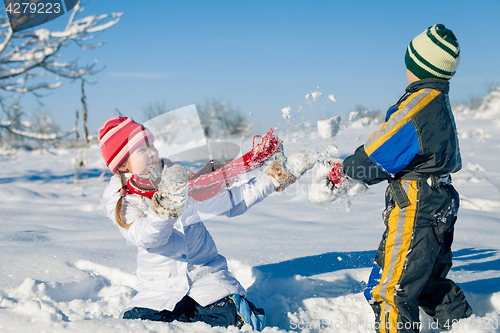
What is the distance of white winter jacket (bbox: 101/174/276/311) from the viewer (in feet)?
5.11

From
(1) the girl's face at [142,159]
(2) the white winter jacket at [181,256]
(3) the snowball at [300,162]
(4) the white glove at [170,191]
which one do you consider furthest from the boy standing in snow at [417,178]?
(1) the girl's face at [142,159]

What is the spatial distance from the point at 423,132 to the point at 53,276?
2162 mm

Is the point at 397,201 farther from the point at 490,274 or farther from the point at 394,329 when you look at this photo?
the point at 490,274

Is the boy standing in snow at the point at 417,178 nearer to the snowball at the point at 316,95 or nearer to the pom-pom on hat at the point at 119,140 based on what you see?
the snowball at the point at 316,95

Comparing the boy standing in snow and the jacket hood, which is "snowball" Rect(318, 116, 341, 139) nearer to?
the boy standing in snow

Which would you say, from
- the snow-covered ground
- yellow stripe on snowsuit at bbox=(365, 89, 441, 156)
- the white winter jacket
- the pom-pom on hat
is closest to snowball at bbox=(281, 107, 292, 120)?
the snow-covered ground

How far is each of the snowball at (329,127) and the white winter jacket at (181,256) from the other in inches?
15.3

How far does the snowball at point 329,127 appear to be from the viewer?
1826 mm

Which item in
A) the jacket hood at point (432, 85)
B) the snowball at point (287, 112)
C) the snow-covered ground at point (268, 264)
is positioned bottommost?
the snow-covered ground at point (268, 264)

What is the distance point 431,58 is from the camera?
1558 millimetres

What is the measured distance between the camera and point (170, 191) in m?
1.21

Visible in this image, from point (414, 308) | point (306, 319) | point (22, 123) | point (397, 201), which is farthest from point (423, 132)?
point (22, 123)

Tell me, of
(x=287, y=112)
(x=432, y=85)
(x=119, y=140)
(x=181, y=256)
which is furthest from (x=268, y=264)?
(x=432, y=85)

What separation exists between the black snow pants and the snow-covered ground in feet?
0.64
